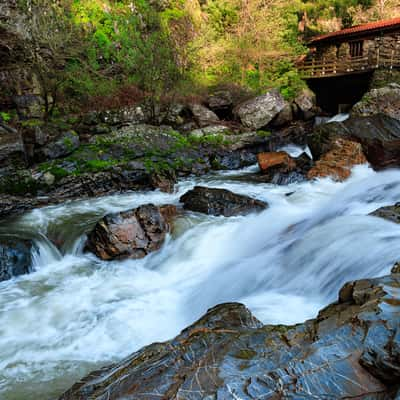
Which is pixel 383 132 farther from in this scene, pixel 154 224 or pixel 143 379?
pixel 143 379

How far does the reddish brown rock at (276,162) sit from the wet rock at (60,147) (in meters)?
6.18

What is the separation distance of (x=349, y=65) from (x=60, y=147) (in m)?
17.4

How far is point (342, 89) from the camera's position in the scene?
2128cm

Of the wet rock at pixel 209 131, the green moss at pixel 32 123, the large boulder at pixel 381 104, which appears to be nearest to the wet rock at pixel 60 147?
the green moss at pixel 32 123

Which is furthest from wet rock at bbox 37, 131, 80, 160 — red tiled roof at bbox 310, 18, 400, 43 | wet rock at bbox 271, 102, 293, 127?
red tiled roof at bbox 310, 18, 400, 43

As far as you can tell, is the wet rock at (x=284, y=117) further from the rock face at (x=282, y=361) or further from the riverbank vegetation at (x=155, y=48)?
the rock face at (x=282, y=361)

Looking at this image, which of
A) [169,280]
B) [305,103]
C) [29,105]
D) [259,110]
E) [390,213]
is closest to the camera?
[390,213]

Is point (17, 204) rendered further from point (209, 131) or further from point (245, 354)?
point (245, 354)

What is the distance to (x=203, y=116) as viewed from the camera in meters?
15.9

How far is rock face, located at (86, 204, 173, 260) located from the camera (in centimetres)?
671

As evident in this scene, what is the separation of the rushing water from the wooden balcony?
522 inches

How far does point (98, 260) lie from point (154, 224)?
4.23 ft

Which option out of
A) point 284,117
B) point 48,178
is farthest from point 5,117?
point 284,117

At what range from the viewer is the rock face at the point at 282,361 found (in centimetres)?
209
